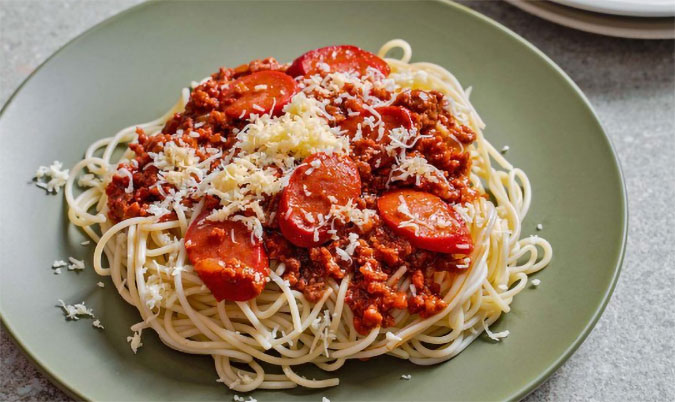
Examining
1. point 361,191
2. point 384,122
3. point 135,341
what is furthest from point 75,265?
point 384,122

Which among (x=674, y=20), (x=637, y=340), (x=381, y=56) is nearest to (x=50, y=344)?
(x=381, y=56)

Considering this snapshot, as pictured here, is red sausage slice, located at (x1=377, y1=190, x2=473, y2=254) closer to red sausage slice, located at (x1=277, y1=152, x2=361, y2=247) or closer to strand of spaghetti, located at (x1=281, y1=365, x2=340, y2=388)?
red sausage slice, located at (x1=277, y1=152, x2=361, y2=247)

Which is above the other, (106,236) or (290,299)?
(106,236)

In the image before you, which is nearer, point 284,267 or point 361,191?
point 284,267

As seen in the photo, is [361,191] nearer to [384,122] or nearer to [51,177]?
[384,122]

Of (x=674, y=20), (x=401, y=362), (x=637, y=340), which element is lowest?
(x=637, y=340)

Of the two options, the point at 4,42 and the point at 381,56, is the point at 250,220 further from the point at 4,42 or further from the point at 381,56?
the point at 4,42
